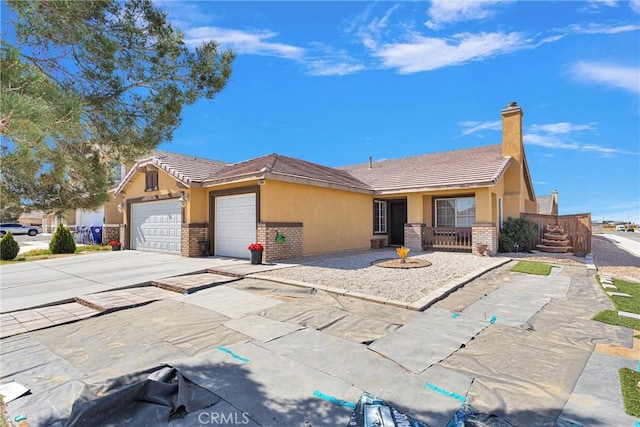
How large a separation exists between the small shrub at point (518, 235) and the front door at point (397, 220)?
16.4 ft

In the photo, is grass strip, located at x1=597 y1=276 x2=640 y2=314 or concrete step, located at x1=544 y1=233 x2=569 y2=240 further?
concrete step, located at x1=544 y1=233 x2=569 y2=240

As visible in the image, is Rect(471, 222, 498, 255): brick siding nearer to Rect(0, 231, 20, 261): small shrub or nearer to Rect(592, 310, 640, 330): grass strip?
Rect(592, 310, 640, 330): grass strip

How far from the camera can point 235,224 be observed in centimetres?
1298

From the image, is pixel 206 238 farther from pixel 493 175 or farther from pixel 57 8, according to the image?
pixel 493 175

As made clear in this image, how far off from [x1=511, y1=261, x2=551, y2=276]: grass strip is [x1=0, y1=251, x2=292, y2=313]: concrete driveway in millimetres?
8689

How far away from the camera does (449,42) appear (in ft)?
33.9

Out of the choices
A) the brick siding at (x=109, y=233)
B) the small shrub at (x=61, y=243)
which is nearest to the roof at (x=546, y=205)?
the brick siding at (x=109, y=233)

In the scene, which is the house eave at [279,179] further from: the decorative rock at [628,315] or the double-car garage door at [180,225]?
the decorative rock at [628,315]

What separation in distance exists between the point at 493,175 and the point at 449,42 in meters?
5.94

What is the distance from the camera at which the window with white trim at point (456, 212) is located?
15.2 metres

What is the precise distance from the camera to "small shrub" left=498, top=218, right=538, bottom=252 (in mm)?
14188

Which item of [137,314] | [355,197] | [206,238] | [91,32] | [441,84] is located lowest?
[137,314]

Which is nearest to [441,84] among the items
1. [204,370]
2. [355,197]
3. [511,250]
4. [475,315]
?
[355,197]

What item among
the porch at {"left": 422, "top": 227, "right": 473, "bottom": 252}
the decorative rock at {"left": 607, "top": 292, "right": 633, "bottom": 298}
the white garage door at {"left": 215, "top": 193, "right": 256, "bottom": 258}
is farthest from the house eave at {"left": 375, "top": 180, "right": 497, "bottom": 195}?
the white garage door at {"left": 215, "top": 193, "right": 256, "bottom": 258}
